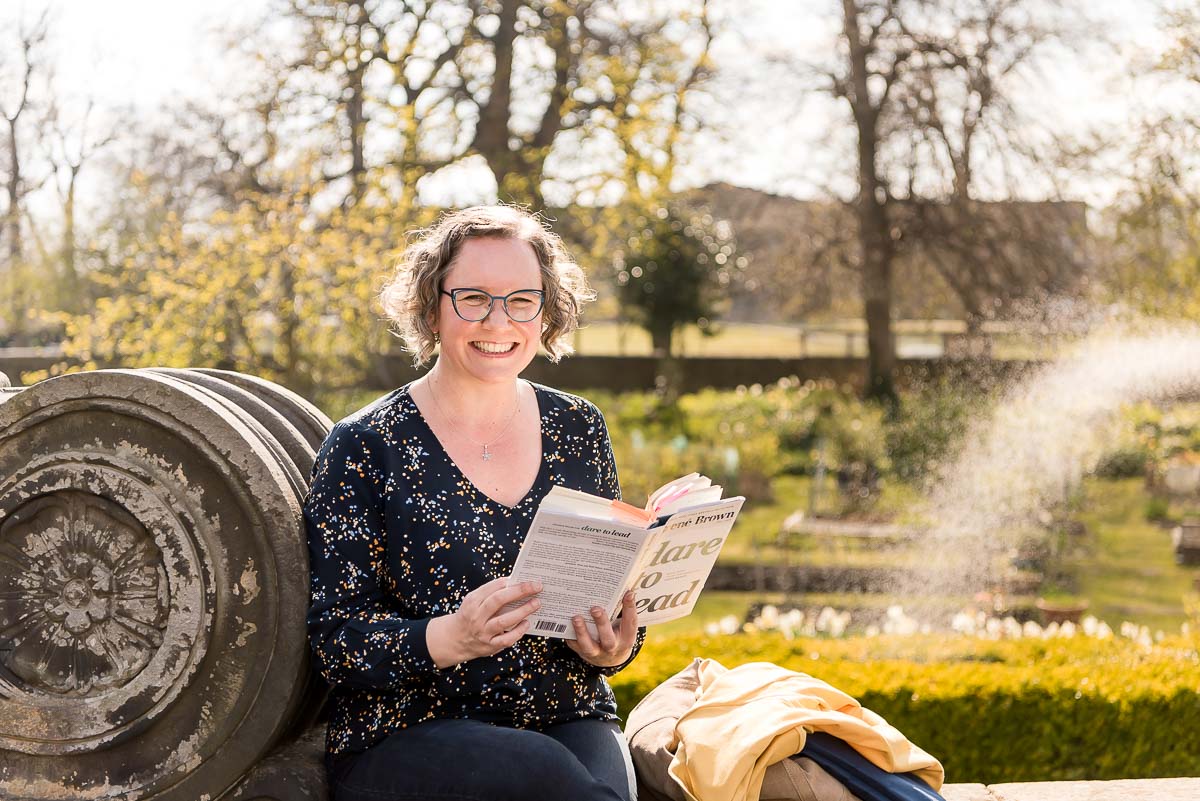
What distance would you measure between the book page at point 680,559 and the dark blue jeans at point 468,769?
32cm

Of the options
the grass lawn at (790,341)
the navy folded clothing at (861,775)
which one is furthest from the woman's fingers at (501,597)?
the grass lawn at (790,341)

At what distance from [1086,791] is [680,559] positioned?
1.44 m

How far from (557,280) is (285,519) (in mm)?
723

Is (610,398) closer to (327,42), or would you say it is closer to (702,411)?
(702,411)

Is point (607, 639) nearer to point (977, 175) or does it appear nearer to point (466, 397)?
point (466, 397)

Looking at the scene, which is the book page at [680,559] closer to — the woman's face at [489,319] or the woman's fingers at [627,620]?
the woman's fingers at [627,620]

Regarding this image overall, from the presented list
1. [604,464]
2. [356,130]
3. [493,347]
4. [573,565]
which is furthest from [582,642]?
[356,130]

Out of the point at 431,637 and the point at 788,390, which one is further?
the point at 788,390

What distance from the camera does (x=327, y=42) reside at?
1102 cm

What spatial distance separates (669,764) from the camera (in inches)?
99.3

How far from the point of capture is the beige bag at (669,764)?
7.91 feet

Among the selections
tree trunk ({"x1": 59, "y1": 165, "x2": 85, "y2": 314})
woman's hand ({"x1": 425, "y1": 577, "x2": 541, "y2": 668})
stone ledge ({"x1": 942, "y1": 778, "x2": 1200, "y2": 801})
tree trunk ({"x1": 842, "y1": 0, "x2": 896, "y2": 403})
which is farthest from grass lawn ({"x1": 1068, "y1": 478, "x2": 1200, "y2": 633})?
tree trunk ({"x1": 59, "y1": 165, "x2": 85, "y2": 314})

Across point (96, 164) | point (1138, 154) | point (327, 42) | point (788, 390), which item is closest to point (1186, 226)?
point (1138, 154)

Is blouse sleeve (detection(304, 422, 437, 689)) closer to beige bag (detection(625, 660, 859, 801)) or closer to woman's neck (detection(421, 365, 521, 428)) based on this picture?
woman's neck (detection(421, 365, 521, 428))
